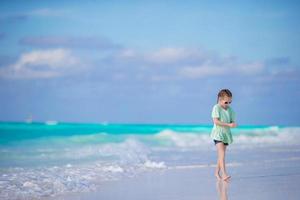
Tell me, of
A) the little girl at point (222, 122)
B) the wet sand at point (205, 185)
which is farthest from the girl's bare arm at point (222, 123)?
the wet sand at point (205, 185)

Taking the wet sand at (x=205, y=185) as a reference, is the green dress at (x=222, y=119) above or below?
above

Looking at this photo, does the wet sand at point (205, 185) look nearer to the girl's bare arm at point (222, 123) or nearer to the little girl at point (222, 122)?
the little girl at point (222, 122)

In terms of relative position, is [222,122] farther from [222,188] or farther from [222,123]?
[222,188]

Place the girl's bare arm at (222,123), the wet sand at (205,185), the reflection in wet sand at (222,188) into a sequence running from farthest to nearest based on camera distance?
the girl's bare arm at (222,123) < the wet sand at (205,185) < the reflection in wet sand at (222,188)

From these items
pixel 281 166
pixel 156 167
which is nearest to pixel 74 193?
pixel 156 167

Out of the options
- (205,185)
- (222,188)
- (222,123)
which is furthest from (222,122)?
(222,188)

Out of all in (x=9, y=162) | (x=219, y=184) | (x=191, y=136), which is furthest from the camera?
(x=191, y=136)

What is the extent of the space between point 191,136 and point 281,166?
13.0 m

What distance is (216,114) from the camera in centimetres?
644

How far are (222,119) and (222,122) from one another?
0.06 m

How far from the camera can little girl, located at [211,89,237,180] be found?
253 inches

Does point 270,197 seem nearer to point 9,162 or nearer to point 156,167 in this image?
point 156,167

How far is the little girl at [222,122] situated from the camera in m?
6.41

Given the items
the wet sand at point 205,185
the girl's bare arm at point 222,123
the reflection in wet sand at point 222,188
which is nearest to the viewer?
the reflection in wet sand at point 222,188
